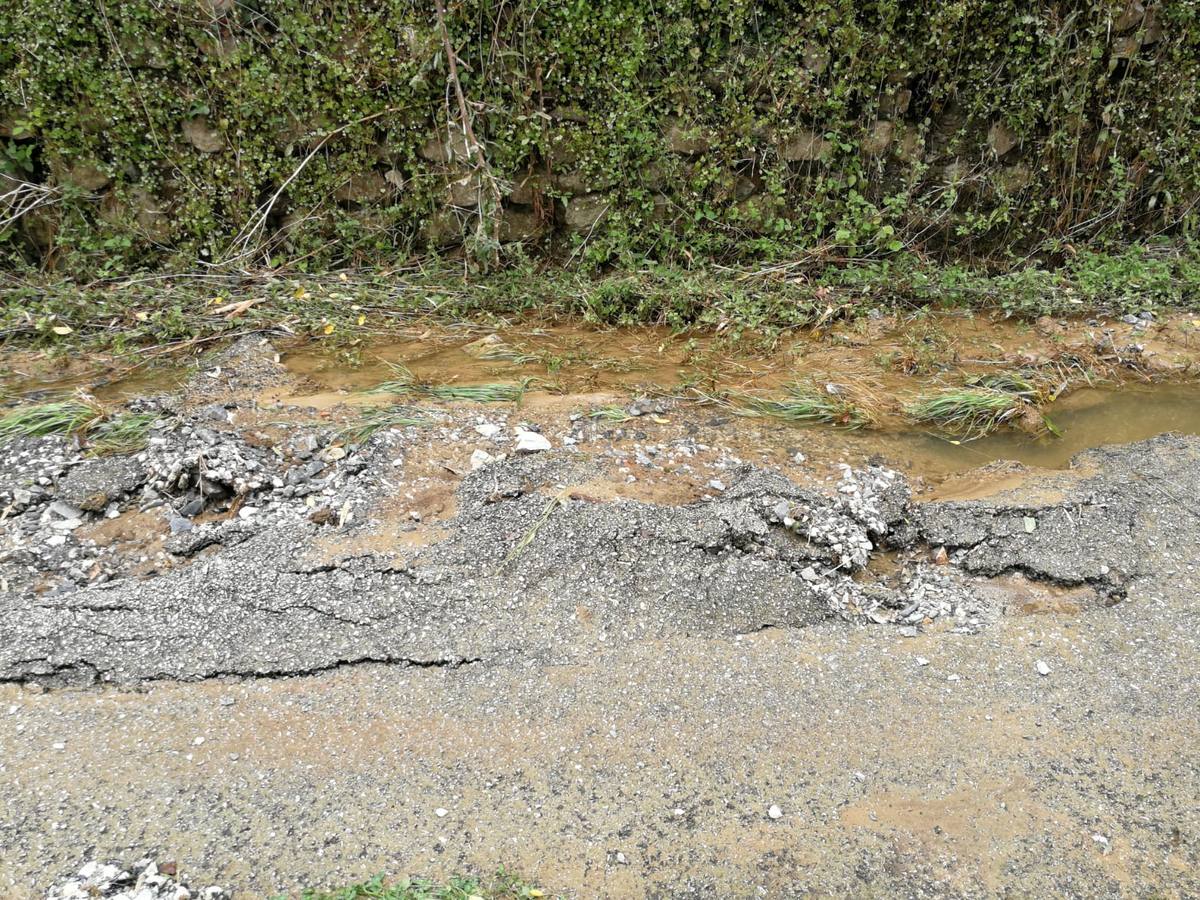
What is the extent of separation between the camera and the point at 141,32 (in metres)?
4.31

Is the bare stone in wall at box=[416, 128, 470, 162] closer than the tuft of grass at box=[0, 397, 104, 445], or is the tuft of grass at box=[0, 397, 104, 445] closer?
the tuft of grass at box=[0, 397, 104, 445]

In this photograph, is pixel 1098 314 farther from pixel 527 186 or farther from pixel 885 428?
pixel 527 186

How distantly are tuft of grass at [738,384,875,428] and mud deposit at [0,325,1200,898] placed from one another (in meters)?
0.20

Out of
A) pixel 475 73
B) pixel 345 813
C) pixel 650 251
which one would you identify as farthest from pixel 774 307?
pixel 345 813

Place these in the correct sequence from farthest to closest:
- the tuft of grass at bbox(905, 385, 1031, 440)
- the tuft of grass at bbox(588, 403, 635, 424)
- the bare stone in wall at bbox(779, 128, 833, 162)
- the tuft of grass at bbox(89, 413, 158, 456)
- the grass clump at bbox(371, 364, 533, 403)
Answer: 1. the bare stone in wall at bbox(779, 128, 833, 162)
2. the tuft of grass at bbox(905, 385, 1031, 440)
3. the grass clump at bbox(371, 364, 533, 403)
4. the tuft of grass at bbox(588, 403, 635, 424)
5. the tuft of grass at bbox(89, 413, 158, 456)

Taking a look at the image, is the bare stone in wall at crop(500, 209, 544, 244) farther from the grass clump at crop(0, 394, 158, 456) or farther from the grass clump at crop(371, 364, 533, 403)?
the grass clump at crop(0, 394, 158, 456)

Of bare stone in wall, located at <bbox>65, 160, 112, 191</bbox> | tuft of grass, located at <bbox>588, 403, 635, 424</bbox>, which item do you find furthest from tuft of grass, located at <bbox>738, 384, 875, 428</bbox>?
bare stone in wall, located at <bbox>65, 160, 112, 191</bbox>

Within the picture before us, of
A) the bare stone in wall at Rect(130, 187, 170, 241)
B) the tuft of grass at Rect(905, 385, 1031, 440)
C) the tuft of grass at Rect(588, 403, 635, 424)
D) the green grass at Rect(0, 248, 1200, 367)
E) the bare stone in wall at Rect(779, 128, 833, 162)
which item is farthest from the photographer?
the bare stone in wall at Rect(779, 128, 833, 162)

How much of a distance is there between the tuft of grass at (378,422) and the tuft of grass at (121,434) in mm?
847

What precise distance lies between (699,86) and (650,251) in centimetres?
98

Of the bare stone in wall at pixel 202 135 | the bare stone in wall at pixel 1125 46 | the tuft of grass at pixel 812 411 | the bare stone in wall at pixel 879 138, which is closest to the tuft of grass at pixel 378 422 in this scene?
the tuft of grass at pixel 812 411

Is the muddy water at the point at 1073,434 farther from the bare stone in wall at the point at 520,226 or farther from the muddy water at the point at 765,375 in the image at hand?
the bare stone in wall at the point at 520,226

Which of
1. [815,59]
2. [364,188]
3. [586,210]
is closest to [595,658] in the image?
[586,210]

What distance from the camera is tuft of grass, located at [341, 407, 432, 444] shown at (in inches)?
132
